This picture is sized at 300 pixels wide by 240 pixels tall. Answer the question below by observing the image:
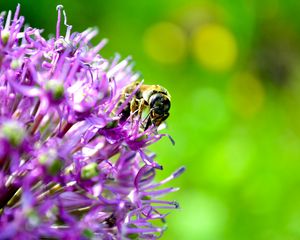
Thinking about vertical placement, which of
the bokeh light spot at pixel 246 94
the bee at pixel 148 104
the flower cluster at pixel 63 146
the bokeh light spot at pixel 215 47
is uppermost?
the bokeh light spot at pixel 215 47

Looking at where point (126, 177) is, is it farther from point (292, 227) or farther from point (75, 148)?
Answer: point (292, 227)

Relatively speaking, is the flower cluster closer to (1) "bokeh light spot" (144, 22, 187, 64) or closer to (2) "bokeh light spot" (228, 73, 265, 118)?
(2) "bokeh light spot" (228, 73, 265, 118)

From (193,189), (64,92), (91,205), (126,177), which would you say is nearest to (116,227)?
(91,205)

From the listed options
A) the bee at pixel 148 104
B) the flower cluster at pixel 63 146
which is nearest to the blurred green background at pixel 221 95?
the bee at pixel 148 104

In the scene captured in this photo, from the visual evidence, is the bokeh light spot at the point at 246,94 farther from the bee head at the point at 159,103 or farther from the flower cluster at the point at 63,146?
the flower cluster at the point at 63,146

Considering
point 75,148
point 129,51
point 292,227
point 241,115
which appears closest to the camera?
point 75,148

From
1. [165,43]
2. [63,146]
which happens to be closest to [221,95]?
[165,43]
